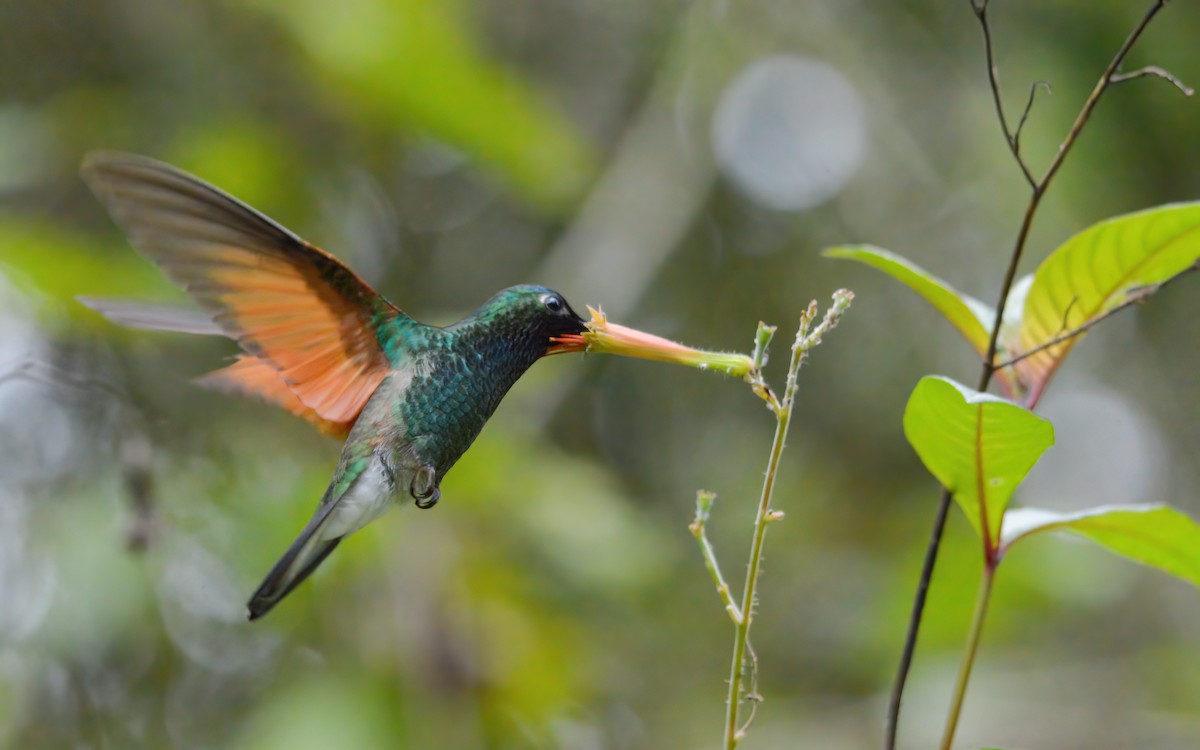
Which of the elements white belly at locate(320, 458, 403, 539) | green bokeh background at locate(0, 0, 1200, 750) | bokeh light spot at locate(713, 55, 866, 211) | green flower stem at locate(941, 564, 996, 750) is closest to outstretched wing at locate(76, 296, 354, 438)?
white belly at locate(320, 458, 403, 539)

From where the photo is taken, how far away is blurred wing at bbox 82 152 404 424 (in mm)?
1011

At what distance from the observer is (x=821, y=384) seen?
5500 mm

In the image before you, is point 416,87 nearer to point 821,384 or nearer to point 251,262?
point 251,262

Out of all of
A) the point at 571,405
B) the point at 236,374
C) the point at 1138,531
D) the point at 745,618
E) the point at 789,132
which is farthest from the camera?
the point at 789,132

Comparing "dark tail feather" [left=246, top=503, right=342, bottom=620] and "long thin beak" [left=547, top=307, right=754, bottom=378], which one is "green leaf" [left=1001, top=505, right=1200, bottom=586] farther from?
"dark tail feather" [left=246, top=503, right=342, bottom=620]

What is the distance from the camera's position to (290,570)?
1.13 m

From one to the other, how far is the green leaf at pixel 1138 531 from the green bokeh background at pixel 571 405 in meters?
1.60

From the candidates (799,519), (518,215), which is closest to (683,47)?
(518,215)

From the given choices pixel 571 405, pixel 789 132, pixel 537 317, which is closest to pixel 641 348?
pixel 537 317

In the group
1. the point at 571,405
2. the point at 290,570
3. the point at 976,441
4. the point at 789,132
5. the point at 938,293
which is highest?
the point at 789,132

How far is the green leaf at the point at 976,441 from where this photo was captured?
105 cm

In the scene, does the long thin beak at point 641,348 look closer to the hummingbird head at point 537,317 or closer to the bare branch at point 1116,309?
the hummingbird head at point 537,317

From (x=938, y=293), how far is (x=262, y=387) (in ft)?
3.00

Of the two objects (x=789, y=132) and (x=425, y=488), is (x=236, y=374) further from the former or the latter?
(x=789, y=132)
